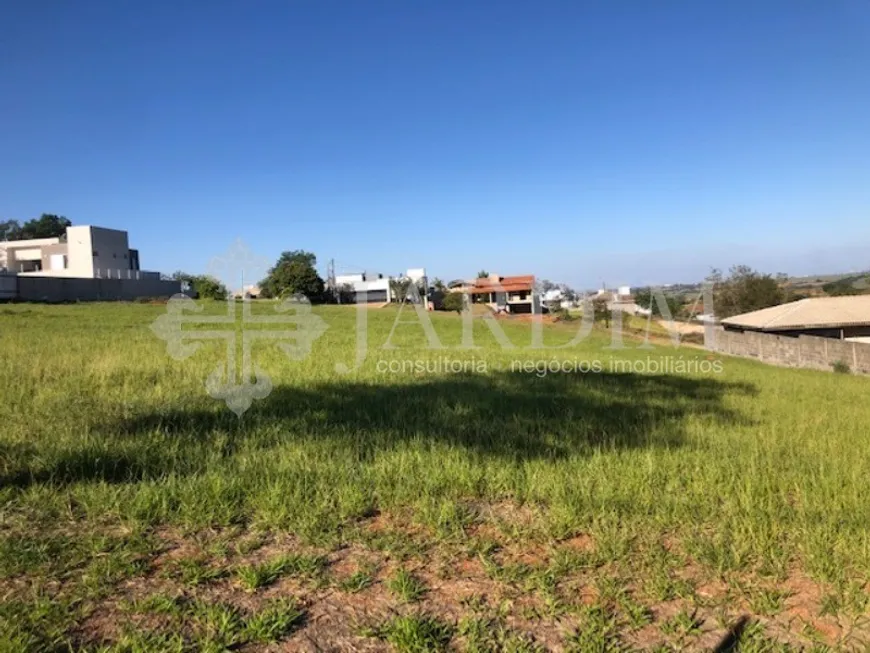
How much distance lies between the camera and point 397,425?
5820 mm

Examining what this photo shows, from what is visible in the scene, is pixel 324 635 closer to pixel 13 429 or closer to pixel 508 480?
pixel 508 480

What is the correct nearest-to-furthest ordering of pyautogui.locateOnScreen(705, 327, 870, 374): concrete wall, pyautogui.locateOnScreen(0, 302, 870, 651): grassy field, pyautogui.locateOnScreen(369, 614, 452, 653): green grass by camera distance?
pyautogui.locateOnScreen(369, 614, 452, 653): green grass → pyautogui.locateOnScreen(0, 302, 870, 651): grassy field → pyautogui.locateOnScreen(705, 327, 870, 374): concrete wall

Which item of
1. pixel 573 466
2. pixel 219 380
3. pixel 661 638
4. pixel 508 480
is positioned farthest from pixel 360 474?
pixel 219 380

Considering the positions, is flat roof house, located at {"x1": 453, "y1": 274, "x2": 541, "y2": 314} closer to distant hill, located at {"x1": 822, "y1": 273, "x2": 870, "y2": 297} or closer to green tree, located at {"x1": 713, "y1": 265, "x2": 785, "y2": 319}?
green tree, located at {"x1": 713, "y1": 265, "x2": 785, "y2": 319}

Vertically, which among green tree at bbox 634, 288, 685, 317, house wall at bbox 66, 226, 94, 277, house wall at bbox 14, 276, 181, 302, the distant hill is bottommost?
green tree at bbox 634, 288, 685, 317

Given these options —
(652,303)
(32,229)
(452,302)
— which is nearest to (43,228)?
(32,229)

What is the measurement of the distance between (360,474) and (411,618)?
1.79m

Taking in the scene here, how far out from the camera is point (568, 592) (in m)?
2.60

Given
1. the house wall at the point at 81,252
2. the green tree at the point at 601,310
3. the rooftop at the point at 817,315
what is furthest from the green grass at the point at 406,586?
the house wall at the point at 81,252

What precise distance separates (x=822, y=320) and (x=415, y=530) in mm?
33398

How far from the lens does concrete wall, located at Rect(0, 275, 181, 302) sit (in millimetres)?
39031

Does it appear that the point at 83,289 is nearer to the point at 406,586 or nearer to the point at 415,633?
the point at 406,586

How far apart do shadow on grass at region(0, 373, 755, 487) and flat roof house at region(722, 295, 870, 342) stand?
2554 cm

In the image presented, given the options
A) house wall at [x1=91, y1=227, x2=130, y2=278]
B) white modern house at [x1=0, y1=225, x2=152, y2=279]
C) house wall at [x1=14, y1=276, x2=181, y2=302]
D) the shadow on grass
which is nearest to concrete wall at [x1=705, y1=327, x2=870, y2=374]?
the shadow on grass
